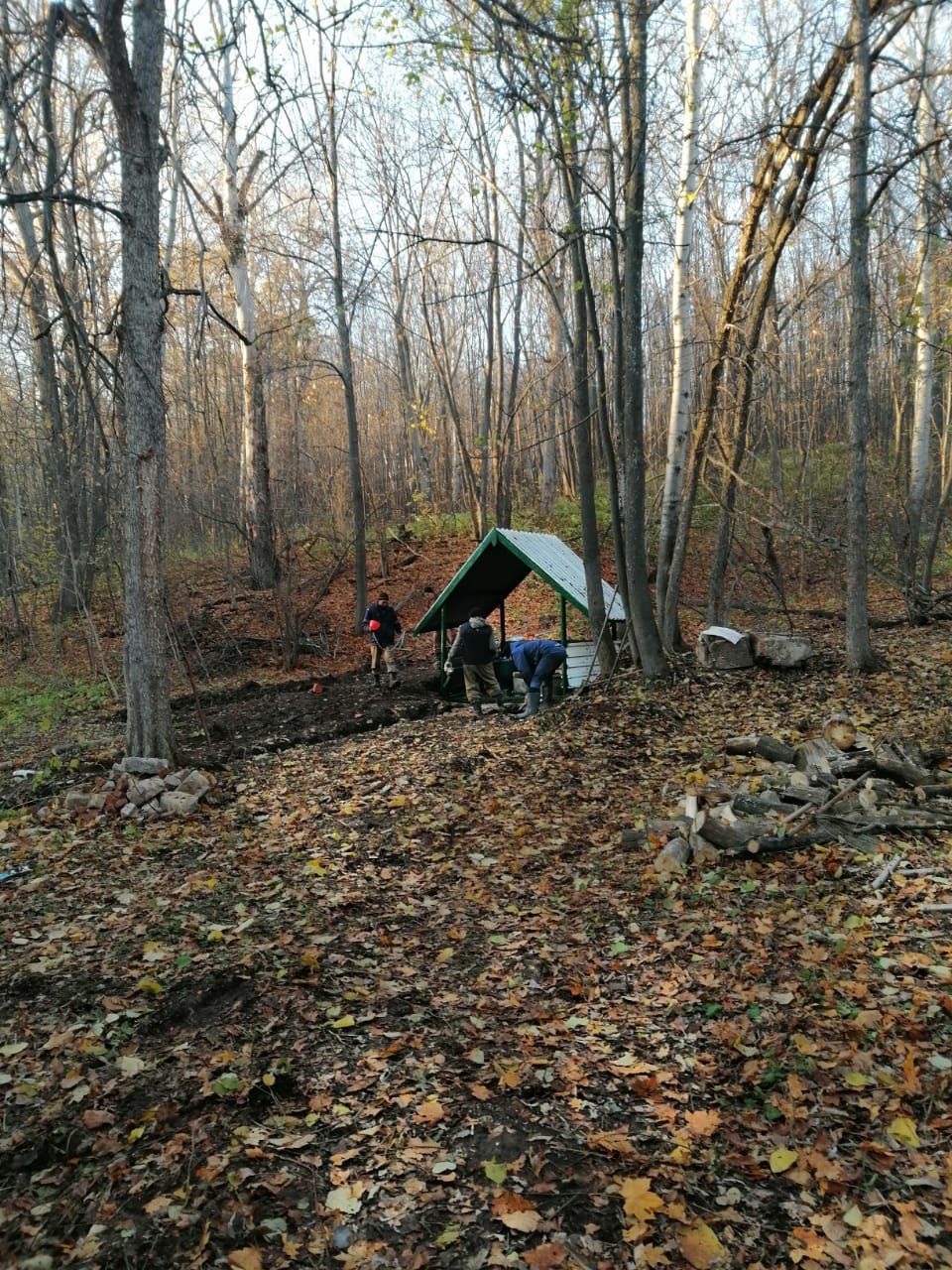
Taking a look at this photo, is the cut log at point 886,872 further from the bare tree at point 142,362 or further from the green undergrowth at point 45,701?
the green undergrowth at point 45,701

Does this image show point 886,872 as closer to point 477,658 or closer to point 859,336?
point 859,336

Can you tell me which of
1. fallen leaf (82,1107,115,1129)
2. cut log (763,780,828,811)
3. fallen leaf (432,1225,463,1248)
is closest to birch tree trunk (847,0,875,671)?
cut log (763,780,828,811)

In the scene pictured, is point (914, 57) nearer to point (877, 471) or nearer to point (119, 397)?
point (877, 471)

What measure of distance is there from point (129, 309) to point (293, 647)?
853 cm

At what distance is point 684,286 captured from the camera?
1000cm

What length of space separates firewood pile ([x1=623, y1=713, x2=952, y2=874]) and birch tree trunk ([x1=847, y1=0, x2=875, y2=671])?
3.02m

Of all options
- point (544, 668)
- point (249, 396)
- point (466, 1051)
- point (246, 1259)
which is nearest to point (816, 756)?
point (544, 668)

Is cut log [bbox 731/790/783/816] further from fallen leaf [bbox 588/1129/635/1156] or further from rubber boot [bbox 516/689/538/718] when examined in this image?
rubber boot [bbox 516/689/538/718]

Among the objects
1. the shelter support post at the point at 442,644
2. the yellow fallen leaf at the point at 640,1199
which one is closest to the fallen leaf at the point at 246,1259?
the yellow fallen leaf at the point at 640,1199

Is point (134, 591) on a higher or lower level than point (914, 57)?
lower

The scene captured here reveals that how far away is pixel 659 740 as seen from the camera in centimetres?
833

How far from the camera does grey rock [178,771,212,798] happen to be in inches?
281

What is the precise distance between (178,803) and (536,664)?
4815 millimetres

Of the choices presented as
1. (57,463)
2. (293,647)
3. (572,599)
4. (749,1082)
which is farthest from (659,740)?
(57,463)
